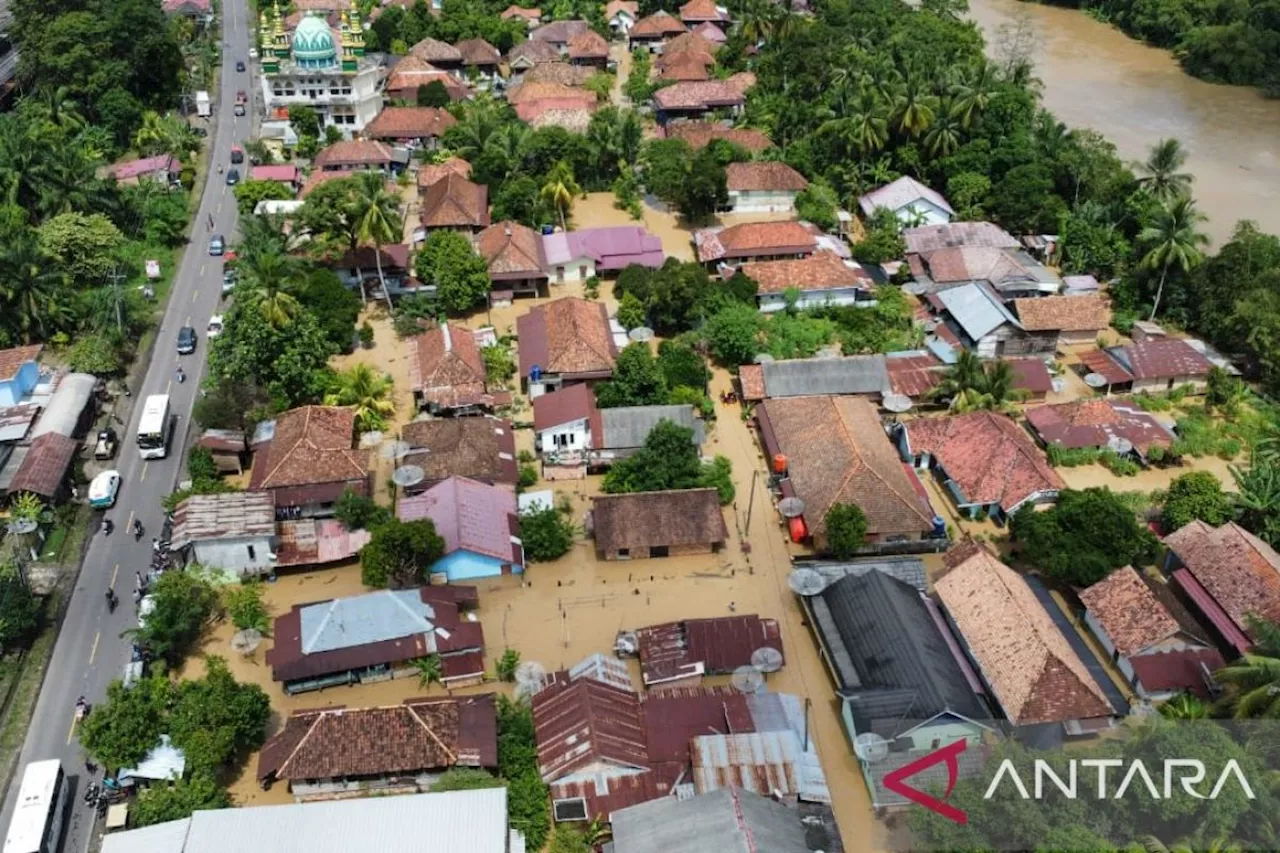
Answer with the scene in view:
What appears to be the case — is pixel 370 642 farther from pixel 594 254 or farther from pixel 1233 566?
pixel 594 254

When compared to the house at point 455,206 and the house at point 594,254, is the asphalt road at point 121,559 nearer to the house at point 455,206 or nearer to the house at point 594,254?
the house at point 455,206

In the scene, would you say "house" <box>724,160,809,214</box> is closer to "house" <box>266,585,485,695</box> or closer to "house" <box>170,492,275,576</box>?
"house" <box>170,492,275,576</box>

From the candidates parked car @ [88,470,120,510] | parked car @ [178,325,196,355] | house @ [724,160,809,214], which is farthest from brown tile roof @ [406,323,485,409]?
house @ [724,160,809,214]

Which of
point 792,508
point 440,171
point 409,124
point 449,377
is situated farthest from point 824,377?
point 409,124

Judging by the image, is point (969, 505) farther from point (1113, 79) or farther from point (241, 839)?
point (1113, 79)

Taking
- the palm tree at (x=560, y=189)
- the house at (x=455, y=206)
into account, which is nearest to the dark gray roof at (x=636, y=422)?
the palm tree at (x=560, y=189)
